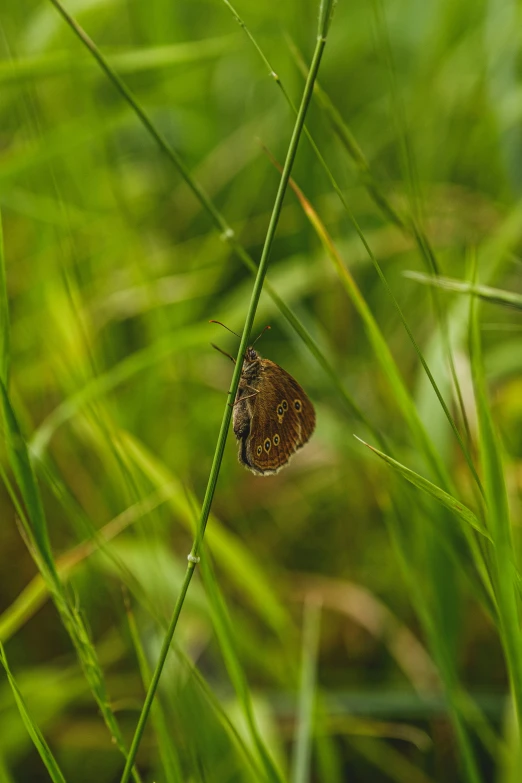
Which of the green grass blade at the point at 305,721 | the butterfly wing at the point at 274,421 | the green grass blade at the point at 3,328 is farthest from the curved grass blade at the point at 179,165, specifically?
the green grass blade at the point at 305,721

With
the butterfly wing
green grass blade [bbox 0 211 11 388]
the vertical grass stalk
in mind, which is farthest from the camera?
the butterfly wing

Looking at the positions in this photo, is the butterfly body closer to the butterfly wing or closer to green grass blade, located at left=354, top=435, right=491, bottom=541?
the butterfly wing

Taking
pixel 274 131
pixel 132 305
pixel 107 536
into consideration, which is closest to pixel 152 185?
pixel 274 131

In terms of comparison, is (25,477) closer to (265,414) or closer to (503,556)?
(265,414)

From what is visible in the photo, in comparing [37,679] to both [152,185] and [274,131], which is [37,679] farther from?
[274,131]

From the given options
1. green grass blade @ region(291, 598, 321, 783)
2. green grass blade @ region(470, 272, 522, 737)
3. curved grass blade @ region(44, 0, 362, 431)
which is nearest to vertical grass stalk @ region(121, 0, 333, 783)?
curved grass blade @ region(44, 0, 362, 431)

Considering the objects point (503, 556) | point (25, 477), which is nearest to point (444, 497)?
point (503, 556)

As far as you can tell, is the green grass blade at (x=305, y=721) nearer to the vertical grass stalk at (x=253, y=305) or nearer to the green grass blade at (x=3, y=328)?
the vertical grass stalk at (x=253, y=305)
